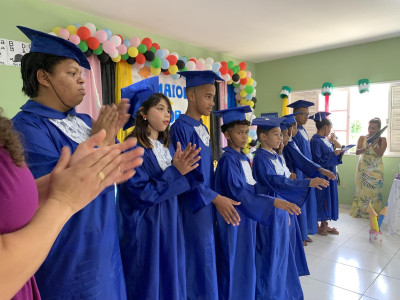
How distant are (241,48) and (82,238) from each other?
16.6ft

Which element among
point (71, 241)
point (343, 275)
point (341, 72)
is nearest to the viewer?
point (71, 241)

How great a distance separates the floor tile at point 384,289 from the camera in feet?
7.75

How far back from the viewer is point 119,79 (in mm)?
3893

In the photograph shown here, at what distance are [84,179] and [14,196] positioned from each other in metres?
0.12

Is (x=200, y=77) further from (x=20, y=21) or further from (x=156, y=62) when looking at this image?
(x=20, y=21)

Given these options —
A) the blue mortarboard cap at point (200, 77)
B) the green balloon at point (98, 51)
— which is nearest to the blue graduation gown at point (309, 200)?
the blue mortarboard cap at point (200, 77)

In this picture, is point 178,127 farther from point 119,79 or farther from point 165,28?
point 165,28

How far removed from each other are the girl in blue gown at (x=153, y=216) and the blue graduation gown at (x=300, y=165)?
1.98 metres

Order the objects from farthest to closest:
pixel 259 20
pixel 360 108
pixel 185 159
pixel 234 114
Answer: pixel 360 108
pixel 259 20
pixel 234 114
pixel 185 159

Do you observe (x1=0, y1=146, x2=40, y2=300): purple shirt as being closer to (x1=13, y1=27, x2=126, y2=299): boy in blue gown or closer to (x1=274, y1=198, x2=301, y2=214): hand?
(x1=13, y1=27, x2=126, y2=299): boy in blue gown

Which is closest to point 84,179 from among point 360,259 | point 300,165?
point 300,165

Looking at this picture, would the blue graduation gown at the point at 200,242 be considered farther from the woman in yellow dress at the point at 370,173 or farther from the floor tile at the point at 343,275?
the woman in yellow dress at the point at 370,173

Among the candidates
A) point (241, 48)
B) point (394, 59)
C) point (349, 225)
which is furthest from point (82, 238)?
point (394, 59)

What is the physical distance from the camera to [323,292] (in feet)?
8.03
